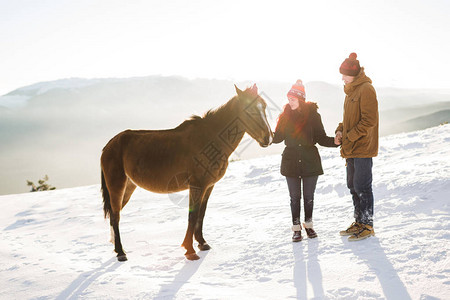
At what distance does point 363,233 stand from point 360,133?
4.23 feet

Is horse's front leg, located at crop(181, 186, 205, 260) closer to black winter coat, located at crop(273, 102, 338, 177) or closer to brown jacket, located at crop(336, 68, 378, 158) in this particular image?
black winter coat, located at crop(273, 102, 338, 177)

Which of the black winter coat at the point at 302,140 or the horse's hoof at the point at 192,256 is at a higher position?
the black winter coat at the point at 302,140

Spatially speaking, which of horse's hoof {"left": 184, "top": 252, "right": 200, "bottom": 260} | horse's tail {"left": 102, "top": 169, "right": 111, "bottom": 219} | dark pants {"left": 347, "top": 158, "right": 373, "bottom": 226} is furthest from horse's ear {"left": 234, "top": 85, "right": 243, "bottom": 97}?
horse's tail {"left": 102, "top": 169, "right": 111, "bottom": 219}

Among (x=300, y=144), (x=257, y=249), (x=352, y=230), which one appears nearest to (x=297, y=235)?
(x=257, y=249)

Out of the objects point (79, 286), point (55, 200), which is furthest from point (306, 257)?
point (55, 200)

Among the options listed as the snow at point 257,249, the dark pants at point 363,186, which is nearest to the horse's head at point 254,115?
the dark pants at point 363,186

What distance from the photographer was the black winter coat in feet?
14.9

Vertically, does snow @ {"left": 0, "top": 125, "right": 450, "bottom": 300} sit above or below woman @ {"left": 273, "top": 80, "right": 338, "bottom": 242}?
Answer: below

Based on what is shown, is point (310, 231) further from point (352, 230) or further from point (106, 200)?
point (106, 200)

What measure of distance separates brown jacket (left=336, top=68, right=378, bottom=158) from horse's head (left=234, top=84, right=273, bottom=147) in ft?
3.37

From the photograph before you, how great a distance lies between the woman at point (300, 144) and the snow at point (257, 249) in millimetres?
554

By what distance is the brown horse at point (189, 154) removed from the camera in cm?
455

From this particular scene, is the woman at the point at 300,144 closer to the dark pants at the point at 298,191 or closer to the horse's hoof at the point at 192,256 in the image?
the dark pants at the point at 298,191

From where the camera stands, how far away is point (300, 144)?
179 inches
